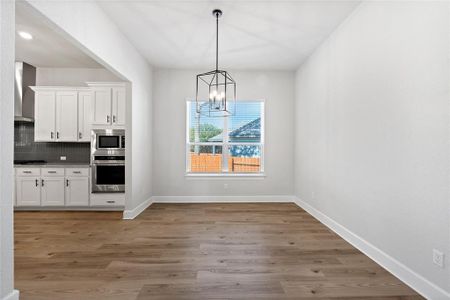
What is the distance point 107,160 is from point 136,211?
44.5 inches

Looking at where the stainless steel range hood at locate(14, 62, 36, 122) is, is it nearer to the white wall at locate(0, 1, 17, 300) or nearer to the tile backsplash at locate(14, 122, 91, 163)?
the tile backsplash at locate(14, 122, 91, 163)

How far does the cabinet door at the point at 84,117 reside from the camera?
195 inches

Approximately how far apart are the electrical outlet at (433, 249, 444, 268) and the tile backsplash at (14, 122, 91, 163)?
5.84m

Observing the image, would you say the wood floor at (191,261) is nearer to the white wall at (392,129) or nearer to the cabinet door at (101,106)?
the white wall at (392,129)

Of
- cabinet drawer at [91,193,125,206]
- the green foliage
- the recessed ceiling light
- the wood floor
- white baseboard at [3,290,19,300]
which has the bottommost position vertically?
the wood floor

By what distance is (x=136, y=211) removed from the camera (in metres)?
4.55

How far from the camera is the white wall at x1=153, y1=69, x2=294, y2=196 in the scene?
5648 mm

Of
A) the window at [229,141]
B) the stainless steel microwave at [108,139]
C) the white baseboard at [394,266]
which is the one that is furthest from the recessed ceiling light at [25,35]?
the white baseboard at [394,266]

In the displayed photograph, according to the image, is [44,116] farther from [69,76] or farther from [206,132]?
[206,132]

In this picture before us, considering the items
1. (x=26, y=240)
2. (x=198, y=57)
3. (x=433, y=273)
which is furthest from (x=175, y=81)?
(x=433, y=273)

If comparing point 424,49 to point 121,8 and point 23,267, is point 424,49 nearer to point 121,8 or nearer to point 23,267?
point 121,8

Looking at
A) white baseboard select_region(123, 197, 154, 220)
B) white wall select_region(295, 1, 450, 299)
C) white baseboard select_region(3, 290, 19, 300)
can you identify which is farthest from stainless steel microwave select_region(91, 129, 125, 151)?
white wall select_region(295, 1, 450, 299)

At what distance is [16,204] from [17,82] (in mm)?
2384

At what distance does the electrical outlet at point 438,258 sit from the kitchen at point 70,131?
457 cm
